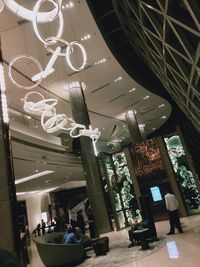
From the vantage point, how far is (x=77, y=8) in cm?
845

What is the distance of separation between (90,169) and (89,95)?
4.67m

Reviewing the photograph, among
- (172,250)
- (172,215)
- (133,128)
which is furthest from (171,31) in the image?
(133,128)

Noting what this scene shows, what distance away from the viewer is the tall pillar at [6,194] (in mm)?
2730

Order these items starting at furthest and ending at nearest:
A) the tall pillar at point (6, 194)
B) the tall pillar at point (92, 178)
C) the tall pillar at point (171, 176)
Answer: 1. the tall pillar at point (171, 176)
2. the tall pillar at point (92, 178)
3. the tall pillar at point (6, 194)

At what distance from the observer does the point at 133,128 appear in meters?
17.5

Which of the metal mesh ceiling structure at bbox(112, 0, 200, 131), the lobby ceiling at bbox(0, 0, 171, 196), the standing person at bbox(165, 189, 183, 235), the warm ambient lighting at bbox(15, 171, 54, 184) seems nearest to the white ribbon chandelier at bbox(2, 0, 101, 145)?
the metal mesh ceiling structure at bbox(112, 0, 200, 131)

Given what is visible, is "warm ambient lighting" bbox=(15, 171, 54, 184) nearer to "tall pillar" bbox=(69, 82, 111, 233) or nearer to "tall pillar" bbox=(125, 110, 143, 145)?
"tall pillar" bbox=(125, 110, 143, 145)

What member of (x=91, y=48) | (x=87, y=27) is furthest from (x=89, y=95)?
(x=87, y=27)

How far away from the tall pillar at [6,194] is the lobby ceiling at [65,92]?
20.1 ft

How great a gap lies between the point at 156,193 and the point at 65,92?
657cm

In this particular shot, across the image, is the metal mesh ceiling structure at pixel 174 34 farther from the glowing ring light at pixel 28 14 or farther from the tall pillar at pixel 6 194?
the tall pillar at pixel 6 194

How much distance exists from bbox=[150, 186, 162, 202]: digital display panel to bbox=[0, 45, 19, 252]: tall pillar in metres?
10.5

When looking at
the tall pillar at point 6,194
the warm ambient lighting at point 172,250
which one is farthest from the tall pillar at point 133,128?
the tall pillar at point 6,194

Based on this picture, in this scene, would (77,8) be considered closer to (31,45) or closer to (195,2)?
(31,45)
